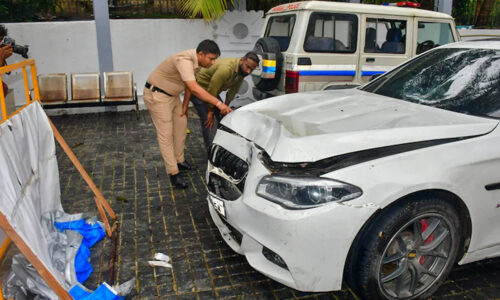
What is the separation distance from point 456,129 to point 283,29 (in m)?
4.15

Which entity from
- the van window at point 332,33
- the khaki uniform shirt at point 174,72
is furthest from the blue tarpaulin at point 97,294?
the van window at point 332,33

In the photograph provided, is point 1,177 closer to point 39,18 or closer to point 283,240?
point 283,240

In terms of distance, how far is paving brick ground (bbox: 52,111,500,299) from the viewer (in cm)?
296

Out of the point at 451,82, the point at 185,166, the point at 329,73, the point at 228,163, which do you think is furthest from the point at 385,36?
the point at 228,163

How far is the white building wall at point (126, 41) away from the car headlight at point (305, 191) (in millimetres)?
7174

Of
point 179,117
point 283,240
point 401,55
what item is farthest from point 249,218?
point 401,55

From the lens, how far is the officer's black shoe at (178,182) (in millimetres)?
4703

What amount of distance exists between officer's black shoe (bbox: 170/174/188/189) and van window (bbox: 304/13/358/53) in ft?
8.48

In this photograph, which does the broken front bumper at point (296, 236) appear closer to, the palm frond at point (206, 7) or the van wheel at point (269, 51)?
the van wheel at point (269, 51)

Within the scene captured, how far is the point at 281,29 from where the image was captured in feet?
21.0

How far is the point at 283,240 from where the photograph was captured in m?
2.41

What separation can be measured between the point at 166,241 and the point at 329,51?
3775mm

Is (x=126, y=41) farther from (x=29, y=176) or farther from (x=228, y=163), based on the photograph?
(x=228, y=163)

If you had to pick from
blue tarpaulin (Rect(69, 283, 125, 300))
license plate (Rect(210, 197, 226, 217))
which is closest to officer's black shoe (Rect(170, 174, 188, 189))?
license plate (Rect(210, 197, 226, 217))
